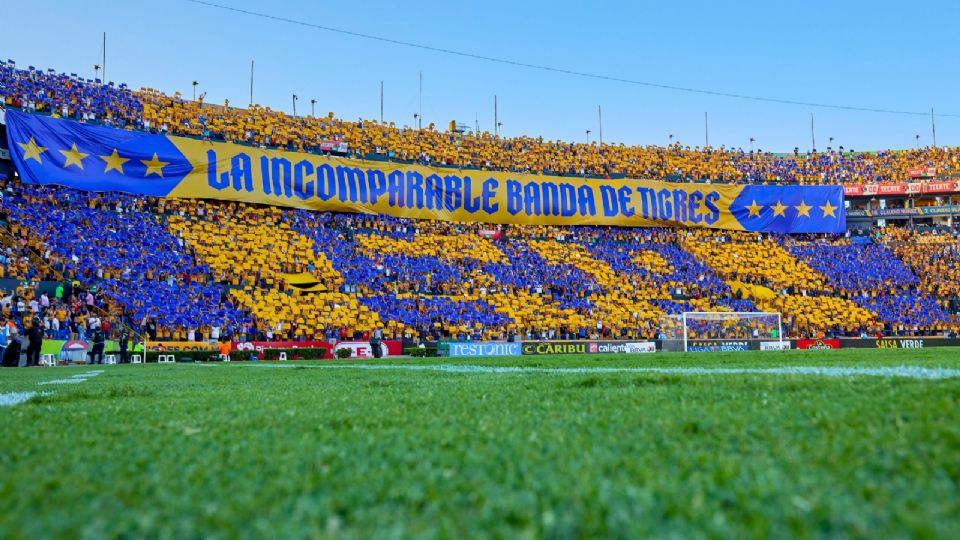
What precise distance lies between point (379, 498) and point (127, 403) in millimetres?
4872

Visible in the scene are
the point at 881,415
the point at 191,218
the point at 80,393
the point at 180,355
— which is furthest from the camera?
the point at 191,218

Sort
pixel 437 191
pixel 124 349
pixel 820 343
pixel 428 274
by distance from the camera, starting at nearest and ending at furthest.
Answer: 1. pixel 124 349
2. pixel 820 343
3. pixel 428 274
4. pixel 437 191

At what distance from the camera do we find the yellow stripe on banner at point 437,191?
37906mm

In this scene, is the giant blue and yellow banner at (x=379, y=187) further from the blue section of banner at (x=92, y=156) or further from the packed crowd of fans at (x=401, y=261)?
the packed crowd of fans at (x=401, y=261)

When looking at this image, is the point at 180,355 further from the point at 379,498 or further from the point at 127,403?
the point at 379,498

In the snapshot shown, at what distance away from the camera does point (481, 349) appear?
28.8 m

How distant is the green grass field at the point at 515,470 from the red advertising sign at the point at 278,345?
2356 cm

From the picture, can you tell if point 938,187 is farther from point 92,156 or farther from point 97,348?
point 92,156

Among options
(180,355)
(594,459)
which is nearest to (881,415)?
(594,459)

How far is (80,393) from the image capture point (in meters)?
7.70

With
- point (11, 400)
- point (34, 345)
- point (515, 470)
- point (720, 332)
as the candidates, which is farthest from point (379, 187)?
point (515, 470)

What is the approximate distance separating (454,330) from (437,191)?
40.9 feet

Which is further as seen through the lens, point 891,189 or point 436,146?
point 891,189

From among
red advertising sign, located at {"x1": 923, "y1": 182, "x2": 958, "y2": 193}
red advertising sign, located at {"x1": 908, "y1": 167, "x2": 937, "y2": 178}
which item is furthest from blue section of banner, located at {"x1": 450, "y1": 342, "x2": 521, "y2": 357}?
red advertising sign, located at {"x1": 908, "y1": 167, "x2": 937, "y2": 178}
